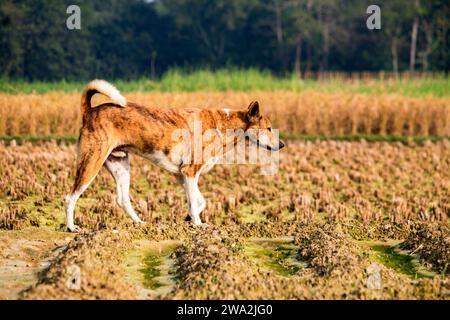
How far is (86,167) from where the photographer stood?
941 centimetres

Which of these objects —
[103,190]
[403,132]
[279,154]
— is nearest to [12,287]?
[103,190]

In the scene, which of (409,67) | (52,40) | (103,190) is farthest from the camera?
(409,67)

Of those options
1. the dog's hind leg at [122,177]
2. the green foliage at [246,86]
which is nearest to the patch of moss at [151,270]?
the dog's hind leg at [122,177]

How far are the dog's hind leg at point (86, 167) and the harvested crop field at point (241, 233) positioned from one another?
0.38 m

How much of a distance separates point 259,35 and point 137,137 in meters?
49.9

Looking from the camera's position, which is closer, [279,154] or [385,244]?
[385,244]

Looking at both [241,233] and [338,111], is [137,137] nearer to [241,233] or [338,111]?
[241,233]

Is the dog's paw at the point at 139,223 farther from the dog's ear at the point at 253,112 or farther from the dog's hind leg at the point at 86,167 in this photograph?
the dog's ear at the point at 253,112

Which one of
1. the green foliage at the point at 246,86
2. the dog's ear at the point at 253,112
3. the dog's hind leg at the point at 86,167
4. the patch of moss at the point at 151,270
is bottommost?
the patch of moss at the point at 151,270

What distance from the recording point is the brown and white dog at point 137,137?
31.0 feet

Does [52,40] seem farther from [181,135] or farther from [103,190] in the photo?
[181,135]

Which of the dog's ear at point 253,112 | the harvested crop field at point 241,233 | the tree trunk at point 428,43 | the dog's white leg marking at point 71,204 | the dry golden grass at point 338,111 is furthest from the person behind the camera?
the tree trunk at point 428,43

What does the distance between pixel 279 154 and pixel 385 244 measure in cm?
731
